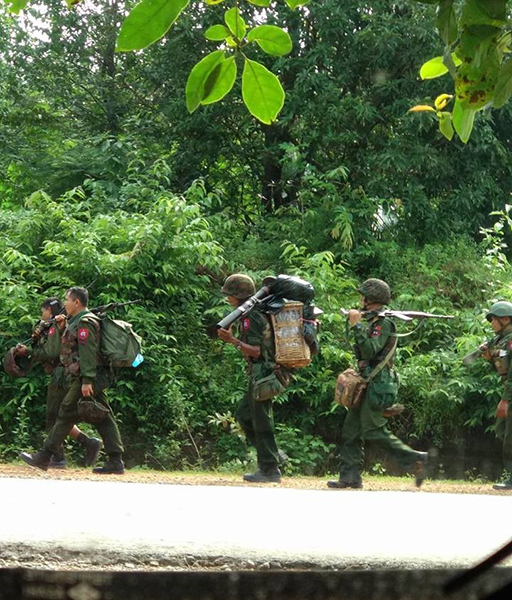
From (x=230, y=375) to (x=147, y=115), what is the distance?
5.91 metres

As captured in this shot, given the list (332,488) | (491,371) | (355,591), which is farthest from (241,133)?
(355,591)

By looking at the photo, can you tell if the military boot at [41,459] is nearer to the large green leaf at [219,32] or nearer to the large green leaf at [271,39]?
the large green leaf at [219,32]

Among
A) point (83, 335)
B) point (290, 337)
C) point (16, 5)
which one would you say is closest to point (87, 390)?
point (83, 335)

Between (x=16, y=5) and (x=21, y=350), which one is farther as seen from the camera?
(x=21, y=350)

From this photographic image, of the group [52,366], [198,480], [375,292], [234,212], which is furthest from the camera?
[234,212]

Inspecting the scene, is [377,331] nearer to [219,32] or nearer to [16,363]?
[16,363]

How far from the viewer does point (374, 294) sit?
10320 millimetres

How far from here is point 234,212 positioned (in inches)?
762

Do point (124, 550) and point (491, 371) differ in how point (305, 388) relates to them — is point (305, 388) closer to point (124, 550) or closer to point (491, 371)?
point (491, 371)

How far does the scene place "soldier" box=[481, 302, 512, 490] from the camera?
11.1m

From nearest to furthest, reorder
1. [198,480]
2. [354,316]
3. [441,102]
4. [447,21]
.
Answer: [447,21] → [441,102] → [354,316] → [198,480]

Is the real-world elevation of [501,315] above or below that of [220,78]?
below

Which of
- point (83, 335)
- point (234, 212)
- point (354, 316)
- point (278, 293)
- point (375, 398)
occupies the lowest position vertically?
point (375, 398)

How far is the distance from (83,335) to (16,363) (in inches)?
77.6
